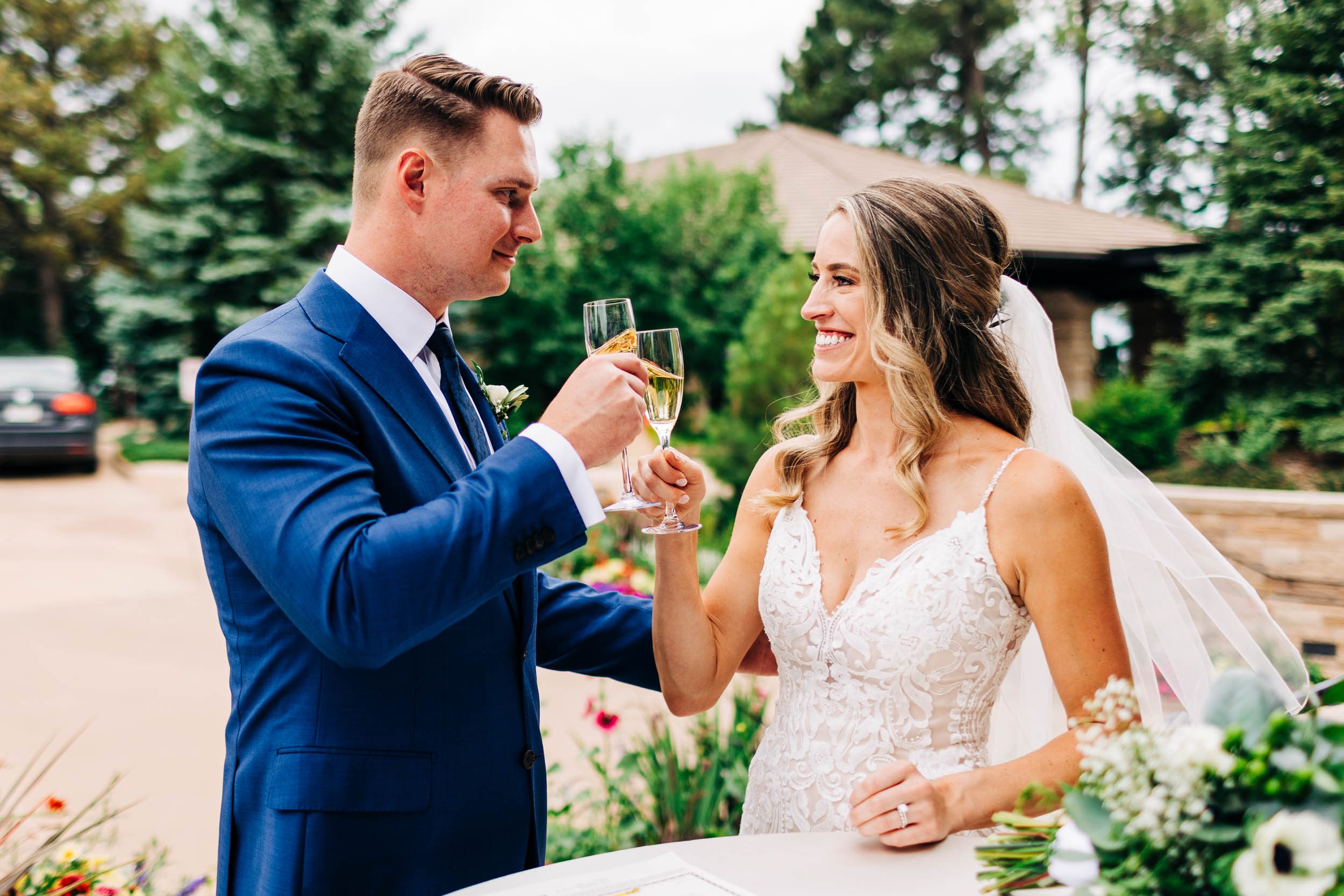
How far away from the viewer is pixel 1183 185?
26.6 metres

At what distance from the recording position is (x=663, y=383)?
82.1 inches

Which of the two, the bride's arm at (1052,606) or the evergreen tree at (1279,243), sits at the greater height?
the evergreen tree at (1279,243)

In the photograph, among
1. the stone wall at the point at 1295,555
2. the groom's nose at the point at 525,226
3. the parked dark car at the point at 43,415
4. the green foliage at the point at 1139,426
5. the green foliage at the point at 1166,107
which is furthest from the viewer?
the green foliage at the point at 1166,107

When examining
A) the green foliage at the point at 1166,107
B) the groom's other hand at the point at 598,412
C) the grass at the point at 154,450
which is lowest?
the grass at the point at 154,450

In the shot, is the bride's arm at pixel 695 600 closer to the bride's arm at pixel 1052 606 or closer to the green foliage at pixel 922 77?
the bride's arm at pixel 1052 606

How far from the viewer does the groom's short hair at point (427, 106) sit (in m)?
1.93

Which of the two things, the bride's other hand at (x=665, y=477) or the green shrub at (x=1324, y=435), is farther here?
the green shrub at (x=1324, y=435)

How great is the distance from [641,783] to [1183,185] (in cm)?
2734

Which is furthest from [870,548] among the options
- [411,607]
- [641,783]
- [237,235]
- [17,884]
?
[237,235]

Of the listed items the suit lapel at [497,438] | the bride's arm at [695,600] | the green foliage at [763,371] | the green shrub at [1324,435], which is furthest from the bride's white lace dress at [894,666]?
the green shrub at [1324,435]

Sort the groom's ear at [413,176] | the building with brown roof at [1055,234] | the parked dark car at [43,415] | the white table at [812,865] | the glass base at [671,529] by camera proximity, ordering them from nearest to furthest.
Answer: the white table at [812,865], the groom's ear at [413,176], the glass base at [671,529], the parked dark car at [43,415], the building with brown roof at [1055,234]

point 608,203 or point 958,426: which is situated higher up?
point 608,203

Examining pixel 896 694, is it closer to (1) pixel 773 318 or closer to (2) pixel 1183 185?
(1) pixel 773 318

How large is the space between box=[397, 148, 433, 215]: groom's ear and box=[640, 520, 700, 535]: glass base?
0.83 m
